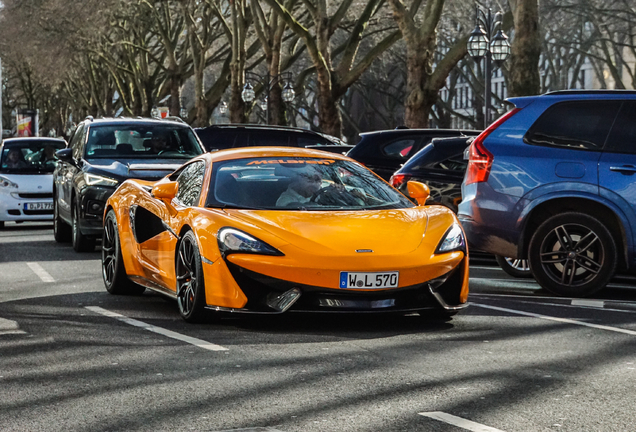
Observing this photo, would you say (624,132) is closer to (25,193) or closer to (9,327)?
(9,327)

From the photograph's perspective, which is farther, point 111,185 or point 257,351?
point 111,185

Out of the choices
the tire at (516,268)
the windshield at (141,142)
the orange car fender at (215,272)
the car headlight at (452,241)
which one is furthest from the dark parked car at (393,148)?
the orange car fender at (215,272)

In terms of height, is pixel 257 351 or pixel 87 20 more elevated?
pixel 87 20

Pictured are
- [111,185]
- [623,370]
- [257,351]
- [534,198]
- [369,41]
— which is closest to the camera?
[623,370]

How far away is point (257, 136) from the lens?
21.6 m

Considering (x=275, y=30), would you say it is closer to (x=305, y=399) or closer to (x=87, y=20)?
(x=87, y=20)

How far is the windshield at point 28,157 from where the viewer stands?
67.2 feet

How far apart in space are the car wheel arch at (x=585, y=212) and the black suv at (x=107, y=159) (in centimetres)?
528

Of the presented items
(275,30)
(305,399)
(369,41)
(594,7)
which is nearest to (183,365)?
(305,399)

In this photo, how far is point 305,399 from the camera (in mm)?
5555

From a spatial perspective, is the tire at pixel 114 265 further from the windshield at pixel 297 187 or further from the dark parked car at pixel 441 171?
the dark parked car at pixel 441 171

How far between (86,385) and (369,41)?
4948cm

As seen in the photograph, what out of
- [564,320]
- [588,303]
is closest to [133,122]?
[588,303]

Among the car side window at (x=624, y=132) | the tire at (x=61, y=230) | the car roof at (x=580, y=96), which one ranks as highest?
the car roof at (x=580, y=96)
